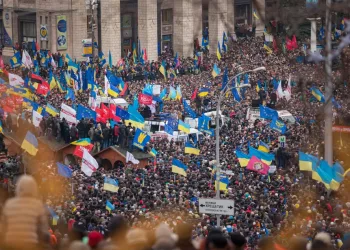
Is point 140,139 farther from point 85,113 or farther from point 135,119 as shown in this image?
point 85,113

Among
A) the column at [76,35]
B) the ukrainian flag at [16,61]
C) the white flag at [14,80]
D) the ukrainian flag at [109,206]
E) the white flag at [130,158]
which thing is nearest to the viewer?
the ukrainian flag at [109,206]

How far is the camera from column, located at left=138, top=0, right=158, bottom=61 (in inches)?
2726

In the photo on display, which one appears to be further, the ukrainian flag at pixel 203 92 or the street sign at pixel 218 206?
the ukrainian flag at pixel 203 92

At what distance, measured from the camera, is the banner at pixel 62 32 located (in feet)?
224

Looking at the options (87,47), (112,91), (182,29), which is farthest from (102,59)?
(182,29)

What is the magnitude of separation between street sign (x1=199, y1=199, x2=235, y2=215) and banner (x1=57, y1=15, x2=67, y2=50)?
44.0 m

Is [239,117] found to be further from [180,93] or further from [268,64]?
[268,64]

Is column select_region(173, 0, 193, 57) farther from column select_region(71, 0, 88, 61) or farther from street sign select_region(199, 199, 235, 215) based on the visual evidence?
column select_region(71, 0, 88, 61)

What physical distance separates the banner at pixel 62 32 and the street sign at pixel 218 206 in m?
44.0

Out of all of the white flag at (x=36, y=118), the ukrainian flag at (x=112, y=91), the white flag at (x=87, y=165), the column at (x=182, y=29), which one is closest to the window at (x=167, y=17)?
the ukrainian flag at (x=112, y=91)

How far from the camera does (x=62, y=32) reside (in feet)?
225

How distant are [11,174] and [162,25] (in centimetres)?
4656

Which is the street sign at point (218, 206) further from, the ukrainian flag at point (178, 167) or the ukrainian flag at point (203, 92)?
the ukrainian flag at point (203, 92)

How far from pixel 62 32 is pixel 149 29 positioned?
5.76 m
